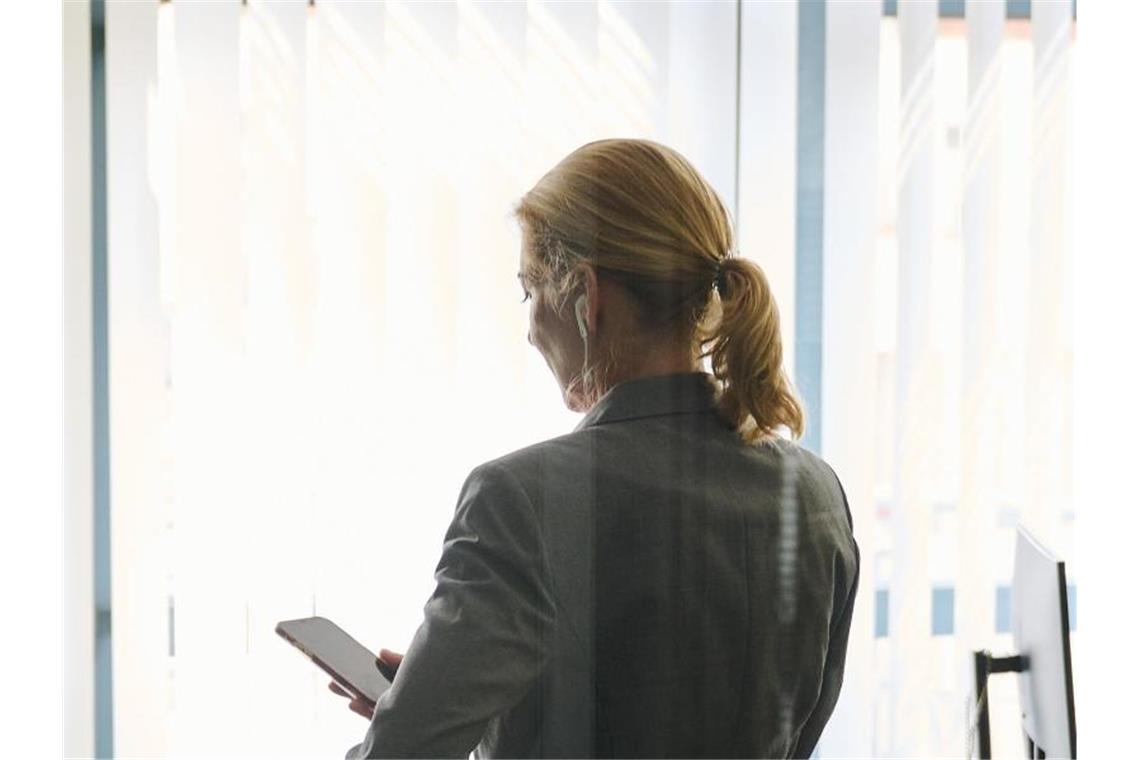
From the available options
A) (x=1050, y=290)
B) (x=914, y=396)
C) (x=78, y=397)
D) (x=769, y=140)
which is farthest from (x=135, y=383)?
(x=1050, y=290)

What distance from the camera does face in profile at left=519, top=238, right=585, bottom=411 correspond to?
1.06 meters

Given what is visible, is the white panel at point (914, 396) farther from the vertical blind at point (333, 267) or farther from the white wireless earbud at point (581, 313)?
the white wireless earbud at point (581, 313)

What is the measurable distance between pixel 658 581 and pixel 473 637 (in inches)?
7.4

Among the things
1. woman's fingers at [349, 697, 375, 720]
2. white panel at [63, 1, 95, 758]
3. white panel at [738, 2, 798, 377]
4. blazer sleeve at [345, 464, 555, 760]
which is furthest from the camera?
white panel at [738, 2, 798, 377]

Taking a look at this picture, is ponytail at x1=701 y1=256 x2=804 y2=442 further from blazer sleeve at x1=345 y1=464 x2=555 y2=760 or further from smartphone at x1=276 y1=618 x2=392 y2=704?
smartphone at x1=276 y1=618 x2=392 y2=704

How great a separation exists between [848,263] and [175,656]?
86cm

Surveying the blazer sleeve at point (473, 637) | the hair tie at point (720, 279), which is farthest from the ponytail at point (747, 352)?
the blazer sleeve at point (473, 637)

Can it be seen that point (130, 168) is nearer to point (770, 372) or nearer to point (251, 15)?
point (251, 15)

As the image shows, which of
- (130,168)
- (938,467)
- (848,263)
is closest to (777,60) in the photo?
(848,263)

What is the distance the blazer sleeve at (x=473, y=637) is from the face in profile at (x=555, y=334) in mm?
148

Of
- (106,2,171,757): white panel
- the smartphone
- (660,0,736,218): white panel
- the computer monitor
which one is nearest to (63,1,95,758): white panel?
(106,2,171,757): white panel

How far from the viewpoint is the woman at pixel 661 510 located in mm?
996

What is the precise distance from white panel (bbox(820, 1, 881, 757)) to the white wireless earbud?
1.29ft

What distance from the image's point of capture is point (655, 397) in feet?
3.36
